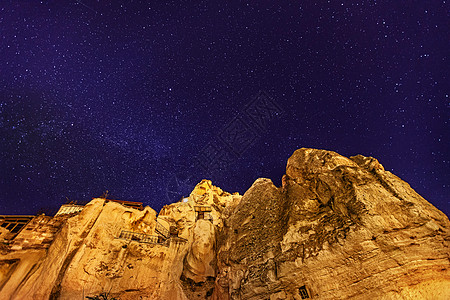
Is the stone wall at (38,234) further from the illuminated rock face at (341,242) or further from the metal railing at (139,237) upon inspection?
the illuminated rock face at (341,242)

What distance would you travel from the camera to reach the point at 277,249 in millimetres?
17297

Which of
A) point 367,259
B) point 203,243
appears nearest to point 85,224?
point 203,243

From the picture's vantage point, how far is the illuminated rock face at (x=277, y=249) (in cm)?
1254

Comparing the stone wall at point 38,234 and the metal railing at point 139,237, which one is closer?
the stone wall at point 38,234

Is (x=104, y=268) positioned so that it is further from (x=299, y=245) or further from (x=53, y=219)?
(x=299, y=245)

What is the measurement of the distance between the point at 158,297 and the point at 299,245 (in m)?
15.1

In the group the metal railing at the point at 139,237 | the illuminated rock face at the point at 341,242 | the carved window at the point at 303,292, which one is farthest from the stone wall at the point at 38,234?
the carved window at the point at 303,292

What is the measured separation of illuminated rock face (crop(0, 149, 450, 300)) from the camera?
12.5 meters

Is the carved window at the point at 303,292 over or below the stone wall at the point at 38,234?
below


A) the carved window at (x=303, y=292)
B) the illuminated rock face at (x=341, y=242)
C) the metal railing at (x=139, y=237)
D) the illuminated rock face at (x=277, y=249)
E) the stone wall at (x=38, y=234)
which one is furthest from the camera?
the metal railing at (x=139, y=237)

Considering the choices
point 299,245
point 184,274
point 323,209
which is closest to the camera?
point 299,245

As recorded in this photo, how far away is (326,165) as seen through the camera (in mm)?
19953

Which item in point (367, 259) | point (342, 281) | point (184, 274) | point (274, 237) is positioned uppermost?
point (274, 237)

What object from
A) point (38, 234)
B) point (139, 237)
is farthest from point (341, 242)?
point (38, 234)
